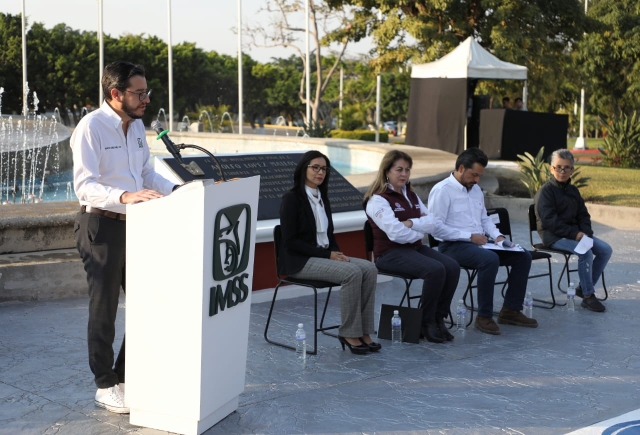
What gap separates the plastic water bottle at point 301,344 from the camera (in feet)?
19.1

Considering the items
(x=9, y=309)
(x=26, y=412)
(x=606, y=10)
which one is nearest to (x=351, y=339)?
(x=26, y=412)

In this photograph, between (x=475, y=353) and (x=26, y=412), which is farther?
(x=475, y=353)

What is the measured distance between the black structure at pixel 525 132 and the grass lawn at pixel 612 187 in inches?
78.8

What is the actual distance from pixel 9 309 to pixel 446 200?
11.8ft

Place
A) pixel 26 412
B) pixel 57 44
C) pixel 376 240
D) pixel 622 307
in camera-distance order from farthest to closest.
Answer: pixel 57 44 < pixel 622 307 < pixel 376 240 < pixel 26 412

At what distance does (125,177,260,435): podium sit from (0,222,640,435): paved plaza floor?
0.10 meters

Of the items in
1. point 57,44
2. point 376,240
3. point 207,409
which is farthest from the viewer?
point 57,44

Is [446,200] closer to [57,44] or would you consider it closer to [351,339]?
[351,339]

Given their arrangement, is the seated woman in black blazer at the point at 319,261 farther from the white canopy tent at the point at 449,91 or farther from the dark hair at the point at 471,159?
the white canopy tent at the point at 449,91

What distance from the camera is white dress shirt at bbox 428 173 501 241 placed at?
7020 millimetres

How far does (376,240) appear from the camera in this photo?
264 inches

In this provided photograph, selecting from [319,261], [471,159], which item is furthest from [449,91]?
[319,261]

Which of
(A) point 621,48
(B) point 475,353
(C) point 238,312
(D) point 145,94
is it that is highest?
(A) point 621,48

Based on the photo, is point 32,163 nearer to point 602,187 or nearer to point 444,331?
point 602,187
